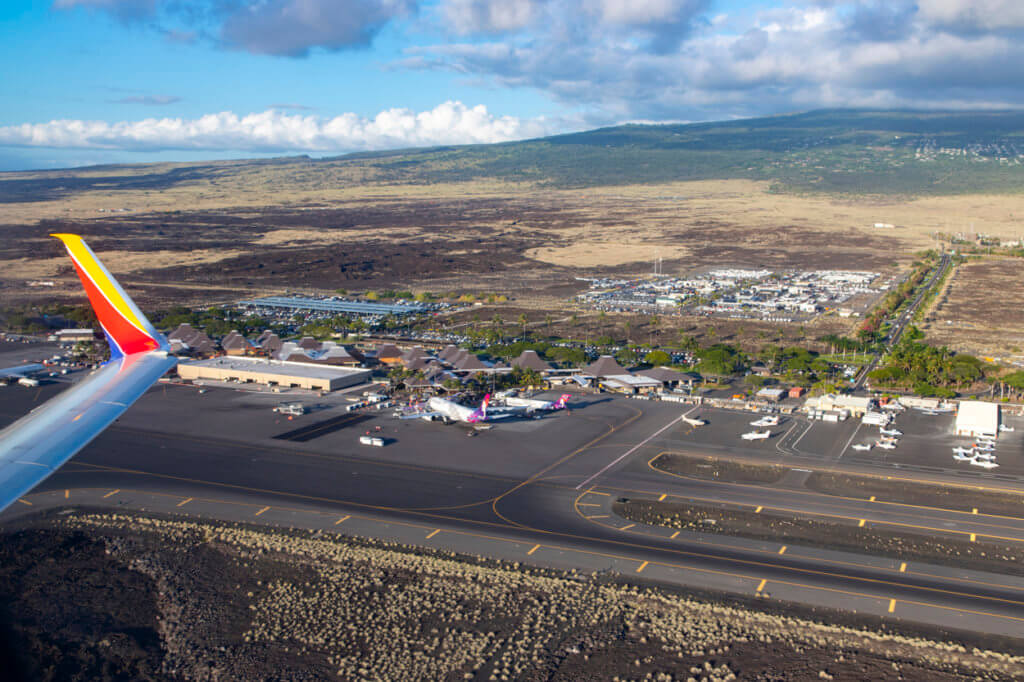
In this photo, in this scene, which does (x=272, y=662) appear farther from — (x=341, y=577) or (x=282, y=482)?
(x=282, y=482)

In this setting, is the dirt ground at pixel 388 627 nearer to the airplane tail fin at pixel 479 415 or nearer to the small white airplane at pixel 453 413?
the airplane tail fin at pixel 479 415

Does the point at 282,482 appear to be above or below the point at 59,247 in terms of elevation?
below

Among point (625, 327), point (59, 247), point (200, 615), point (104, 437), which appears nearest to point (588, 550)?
point (200, 615)

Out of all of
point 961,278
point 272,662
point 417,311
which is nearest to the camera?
point 272,662

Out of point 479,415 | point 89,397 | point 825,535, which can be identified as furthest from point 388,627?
point 479,415

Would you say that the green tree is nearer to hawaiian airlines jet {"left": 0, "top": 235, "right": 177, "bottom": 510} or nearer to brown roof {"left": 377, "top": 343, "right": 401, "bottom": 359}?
brown roof {"left": 377, "top": 343, "right": 401, "bottom": 359}

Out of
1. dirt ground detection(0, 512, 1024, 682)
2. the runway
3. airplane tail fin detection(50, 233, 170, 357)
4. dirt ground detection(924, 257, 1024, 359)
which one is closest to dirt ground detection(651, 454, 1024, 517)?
the runway
